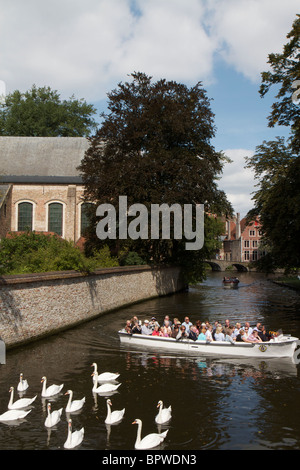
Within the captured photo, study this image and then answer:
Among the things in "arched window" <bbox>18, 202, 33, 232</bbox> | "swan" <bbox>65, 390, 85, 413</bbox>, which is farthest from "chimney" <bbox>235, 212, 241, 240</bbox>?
"swan" <bbox>65, 390, 85, 413</bbox>

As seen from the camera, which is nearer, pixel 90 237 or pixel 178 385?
pixel 178 385

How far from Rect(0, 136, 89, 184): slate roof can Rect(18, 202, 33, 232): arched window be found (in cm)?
234

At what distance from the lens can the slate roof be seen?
146ft

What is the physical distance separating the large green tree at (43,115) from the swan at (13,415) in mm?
48776

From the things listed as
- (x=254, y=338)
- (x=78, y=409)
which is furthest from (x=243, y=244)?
(x=78, y=409)

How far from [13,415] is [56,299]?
33.9 feet

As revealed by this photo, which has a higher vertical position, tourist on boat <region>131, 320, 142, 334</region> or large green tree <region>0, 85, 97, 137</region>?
large green tree <region>0, 85, 97, 137</region>

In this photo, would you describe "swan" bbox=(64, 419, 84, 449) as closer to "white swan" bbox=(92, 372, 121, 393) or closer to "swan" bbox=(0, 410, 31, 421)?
"swan" bbox=(0, 410, 31, 421)

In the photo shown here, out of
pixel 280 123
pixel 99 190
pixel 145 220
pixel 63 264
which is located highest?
pixel 280 123

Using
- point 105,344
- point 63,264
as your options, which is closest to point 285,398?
point 105,344

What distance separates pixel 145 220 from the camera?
1245 inches

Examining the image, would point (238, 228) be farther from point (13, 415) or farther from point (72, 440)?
point (72, 440)

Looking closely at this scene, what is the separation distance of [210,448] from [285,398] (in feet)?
13.0
